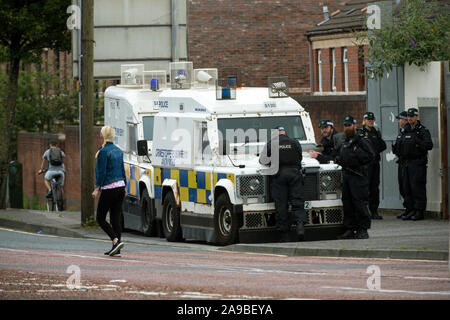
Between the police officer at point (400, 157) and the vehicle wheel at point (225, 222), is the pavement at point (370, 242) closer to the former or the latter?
the vehicle wheel at point (225, 222)

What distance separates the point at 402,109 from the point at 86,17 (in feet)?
20.9

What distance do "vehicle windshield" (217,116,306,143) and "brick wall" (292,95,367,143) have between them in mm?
9098

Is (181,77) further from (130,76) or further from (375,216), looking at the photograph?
(375,216)

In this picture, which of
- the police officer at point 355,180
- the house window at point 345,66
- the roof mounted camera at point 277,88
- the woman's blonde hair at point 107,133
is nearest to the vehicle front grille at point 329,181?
the police officer at point 355,180

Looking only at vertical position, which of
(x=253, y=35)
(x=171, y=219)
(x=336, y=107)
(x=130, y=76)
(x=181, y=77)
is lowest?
(x=171, y=219)

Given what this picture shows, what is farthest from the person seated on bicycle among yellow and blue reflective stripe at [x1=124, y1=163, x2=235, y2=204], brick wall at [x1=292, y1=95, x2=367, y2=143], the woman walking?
the woman walking

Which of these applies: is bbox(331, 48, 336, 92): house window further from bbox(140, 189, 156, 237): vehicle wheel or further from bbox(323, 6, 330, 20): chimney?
bbox(140, 189, 156, 237): vehicle wheel

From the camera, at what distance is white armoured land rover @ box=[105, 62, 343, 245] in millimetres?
18734

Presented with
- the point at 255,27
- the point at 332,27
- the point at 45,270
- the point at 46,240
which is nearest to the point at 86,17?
the point at 46,240

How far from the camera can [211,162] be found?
19672 millimetres

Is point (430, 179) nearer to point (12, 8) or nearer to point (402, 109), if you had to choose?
point (402, 109)

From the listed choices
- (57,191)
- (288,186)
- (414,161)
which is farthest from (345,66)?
(288,186)

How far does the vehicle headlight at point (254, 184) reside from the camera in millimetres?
18547

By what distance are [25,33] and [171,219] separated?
1092 centimetres
